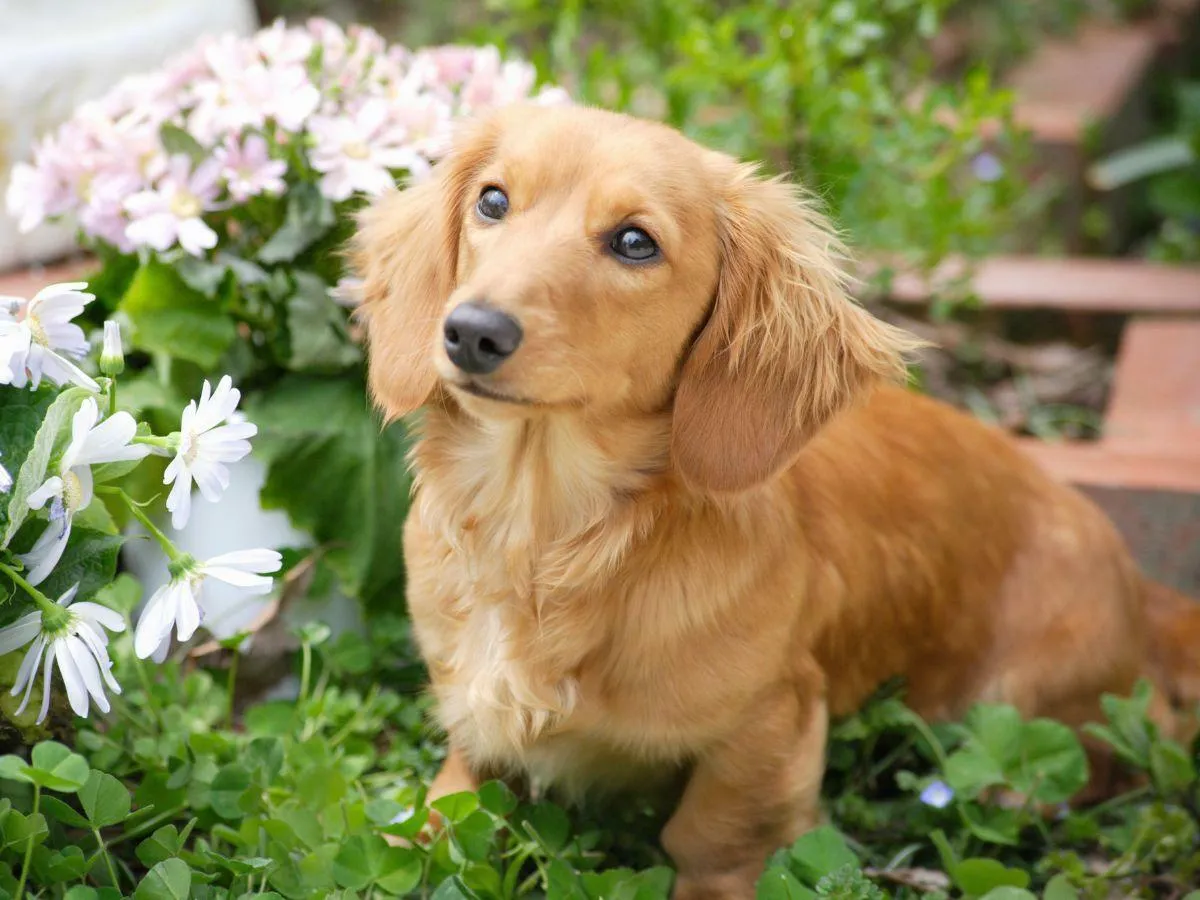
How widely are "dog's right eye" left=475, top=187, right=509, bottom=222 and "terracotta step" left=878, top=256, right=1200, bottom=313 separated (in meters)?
2.14

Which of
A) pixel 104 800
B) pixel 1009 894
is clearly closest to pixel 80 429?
pixel 104 800

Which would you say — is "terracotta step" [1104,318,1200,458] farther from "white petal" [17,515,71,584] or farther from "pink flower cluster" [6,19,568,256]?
"white petal" [17,515,71,584]

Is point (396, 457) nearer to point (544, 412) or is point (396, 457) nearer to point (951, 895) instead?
point (544, 412)

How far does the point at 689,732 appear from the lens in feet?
6.51

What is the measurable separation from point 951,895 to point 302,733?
3.84 feet

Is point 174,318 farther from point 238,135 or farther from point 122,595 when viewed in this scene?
point 122,595

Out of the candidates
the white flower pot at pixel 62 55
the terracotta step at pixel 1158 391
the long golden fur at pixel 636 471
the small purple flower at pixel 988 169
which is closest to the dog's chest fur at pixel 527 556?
the long golden fur at pixel 636 471

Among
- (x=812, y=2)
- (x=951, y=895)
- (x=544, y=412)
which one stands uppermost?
(x=812, y=2)

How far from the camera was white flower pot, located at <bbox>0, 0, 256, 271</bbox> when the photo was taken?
3479 mm

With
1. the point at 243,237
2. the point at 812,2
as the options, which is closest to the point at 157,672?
the point at 243,237

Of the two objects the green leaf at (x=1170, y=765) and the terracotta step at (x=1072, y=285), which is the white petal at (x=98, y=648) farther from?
the terracotta step at (x=1072, y=285)

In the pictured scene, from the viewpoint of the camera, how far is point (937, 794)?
224cm

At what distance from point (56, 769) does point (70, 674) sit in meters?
0.27

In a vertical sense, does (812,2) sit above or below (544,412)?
above
